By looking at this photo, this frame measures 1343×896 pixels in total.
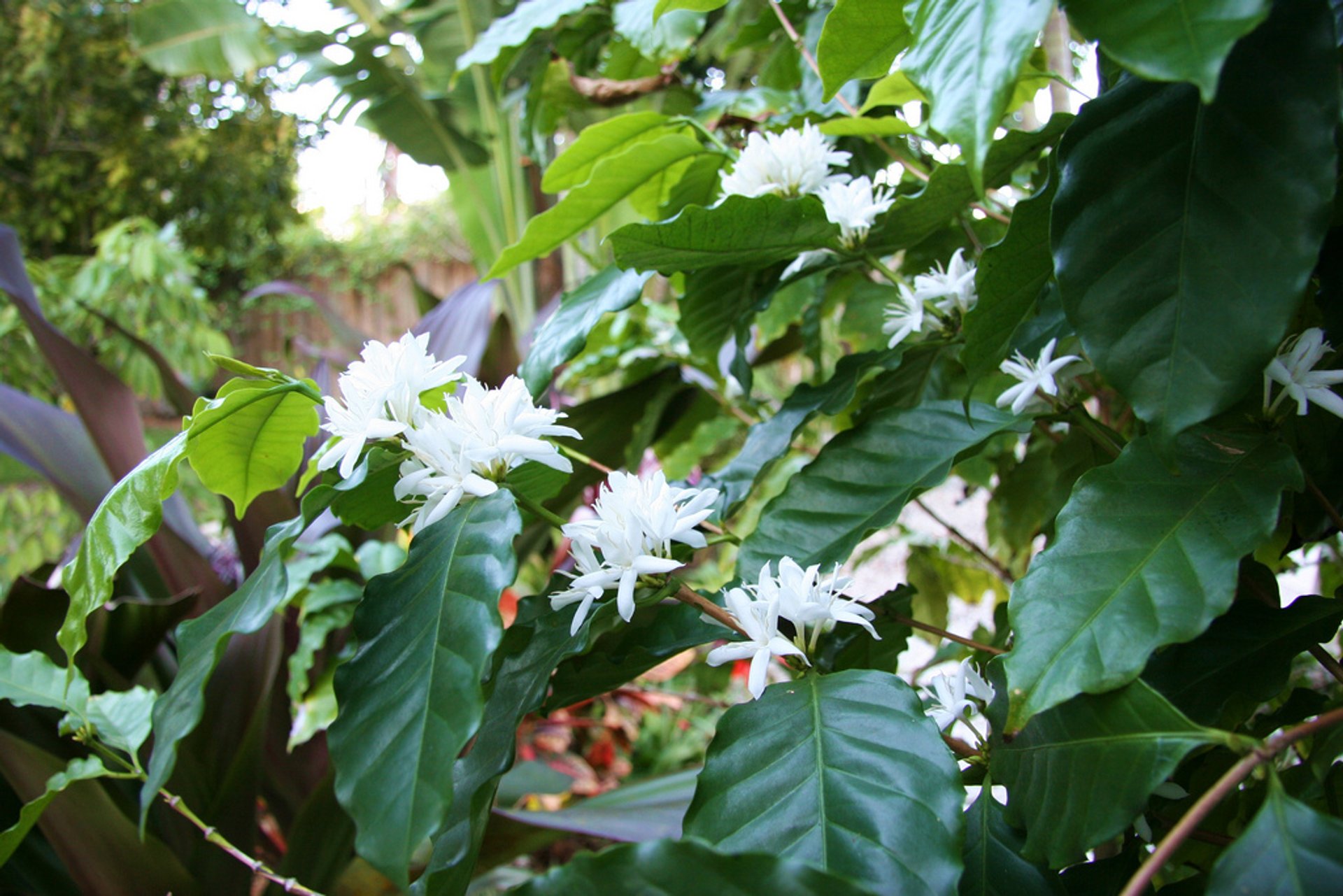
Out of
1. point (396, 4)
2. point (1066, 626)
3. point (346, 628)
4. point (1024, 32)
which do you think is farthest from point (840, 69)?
point (396, 4)

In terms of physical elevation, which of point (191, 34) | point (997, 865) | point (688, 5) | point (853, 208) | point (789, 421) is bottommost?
point (997, 865)

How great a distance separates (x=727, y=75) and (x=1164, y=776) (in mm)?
2252

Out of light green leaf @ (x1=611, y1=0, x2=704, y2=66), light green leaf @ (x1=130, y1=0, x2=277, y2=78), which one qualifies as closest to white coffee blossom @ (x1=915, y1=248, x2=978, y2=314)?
light green leaf @ (x1=611, y1=0, x2=704, y2=66)

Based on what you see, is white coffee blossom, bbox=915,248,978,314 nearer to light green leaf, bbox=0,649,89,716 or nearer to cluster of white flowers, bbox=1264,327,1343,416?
cluster of white flowers, bbox=1264,327,1343,416

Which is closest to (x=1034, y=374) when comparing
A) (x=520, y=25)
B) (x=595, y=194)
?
(x=595, y=194)

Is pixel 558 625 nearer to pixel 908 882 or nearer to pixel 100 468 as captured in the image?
pixel 908 882

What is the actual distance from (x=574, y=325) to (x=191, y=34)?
3261mm

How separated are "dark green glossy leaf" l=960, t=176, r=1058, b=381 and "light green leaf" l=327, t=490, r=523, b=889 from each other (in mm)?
214

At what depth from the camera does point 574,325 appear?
1.52 ft

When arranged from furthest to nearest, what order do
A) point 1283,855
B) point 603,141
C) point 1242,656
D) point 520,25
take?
point 520,25 → point 603,141 → point 1242,656 → point 1283,855

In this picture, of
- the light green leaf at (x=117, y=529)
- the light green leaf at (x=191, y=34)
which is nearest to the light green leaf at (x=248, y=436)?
the light green leaf at (x=117, y=529)

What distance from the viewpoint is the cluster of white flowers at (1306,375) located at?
0.29 metres

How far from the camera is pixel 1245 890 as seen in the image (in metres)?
0.21

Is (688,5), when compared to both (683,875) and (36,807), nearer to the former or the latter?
(683,875)
